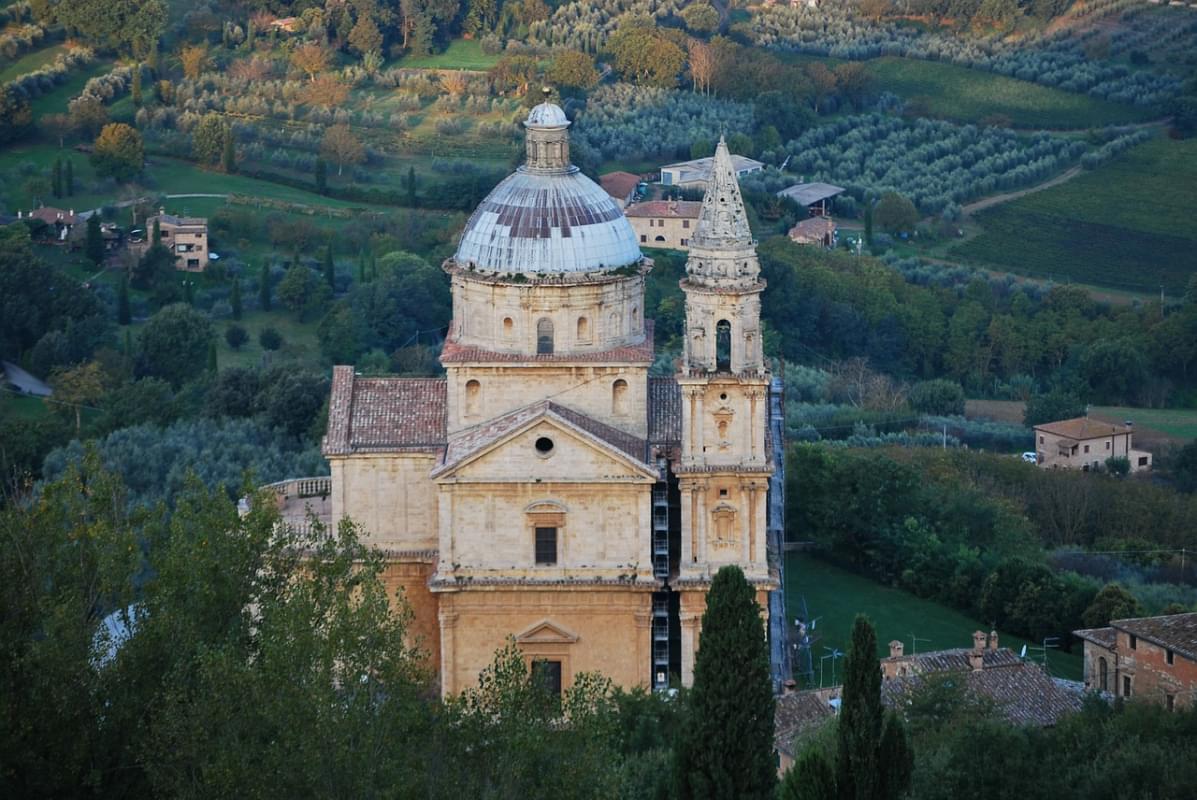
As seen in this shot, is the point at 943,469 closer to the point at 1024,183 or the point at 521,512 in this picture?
the point at 521,512

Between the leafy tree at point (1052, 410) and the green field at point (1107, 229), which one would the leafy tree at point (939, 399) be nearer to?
the leafy tree at point (1052, 410)

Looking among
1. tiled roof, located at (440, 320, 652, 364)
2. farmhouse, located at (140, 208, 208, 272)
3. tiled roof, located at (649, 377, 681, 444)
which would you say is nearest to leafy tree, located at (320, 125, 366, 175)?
farmhouse, located at (140, 208, 208, 272)

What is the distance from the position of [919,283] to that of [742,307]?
37.6m

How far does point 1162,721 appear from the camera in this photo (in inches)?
1534

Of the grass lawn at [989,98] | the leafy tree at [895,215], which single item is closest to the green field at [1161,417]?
the leafy tree at [895,215]

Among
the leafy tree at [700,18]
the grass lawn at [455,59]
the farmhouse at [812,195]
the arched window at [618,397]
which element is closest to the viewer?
the arched window at [618,397]

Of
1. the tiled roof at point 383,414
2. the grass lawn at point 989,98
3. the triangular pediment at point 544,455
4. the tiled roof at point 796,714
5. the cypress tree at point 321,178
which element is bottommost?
the tiled roof at point 796,714

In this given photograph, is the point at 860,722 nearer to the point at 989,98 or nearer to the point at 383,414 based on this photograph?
the point at 383,414

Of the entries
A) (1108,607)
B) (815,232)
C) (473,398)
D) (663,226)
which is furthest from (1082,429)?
(473,398)

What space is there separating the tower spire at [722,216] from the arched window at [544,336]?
268 centimetres

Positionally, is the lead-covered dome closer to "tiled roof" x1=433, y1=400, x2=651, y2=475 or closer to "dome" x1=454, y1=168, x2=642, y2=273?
"dome" x1=454, y1=168, x2=642, y2=273

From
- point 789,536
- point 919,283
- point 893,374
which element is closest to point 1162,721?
point 789,536

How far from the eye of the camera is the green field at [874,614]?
47.8 meters

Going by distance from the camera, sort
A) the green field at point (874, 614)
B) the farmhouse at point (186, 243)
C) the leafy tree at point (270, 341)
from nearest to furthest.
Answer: the green field at point (874, 614), the leafy tree at point (270, 341), the farmhouse at point (186, 243)
